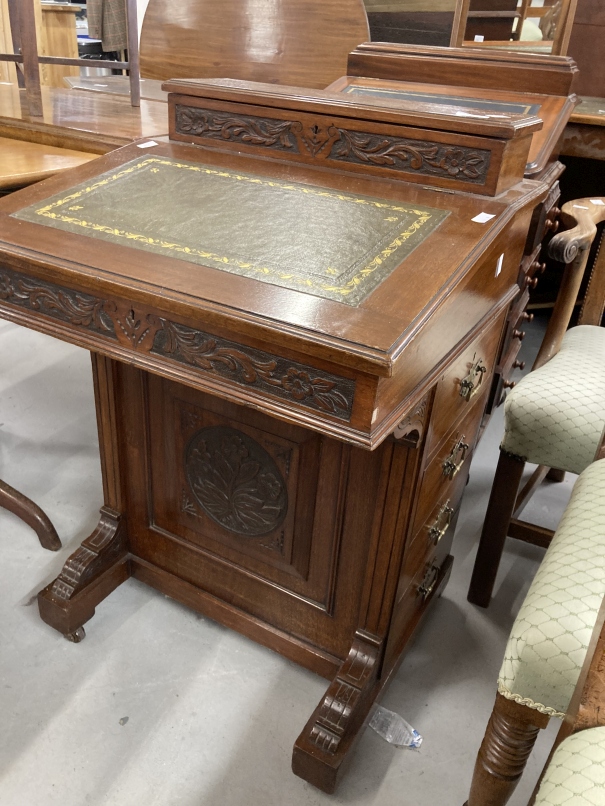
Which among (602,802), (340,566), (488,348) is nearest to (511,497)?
(488,348)

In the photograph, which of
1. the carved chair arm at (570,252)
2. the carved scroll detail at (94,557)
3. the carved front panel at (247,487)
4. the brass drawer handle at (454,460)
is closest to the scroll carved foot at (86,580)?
the carved scroll detail at (94,557)

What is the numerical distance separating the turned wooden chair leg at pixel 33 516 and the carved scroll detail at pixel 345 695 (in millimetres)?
1016

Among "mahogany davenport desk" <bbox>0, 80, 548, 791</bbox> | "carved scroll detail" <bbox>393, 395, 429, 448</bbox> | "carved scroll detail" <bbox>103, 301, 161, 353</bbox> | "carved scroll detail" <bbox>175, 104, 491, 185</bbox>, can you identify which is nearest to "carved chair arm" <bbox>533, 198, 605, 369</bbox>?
"mahogany davenport desk" <bbox>0, 80, 548, 791</bbox>

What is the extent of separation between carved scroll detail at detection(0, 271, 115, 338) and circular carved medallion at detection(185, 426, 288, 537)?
1.47 ft

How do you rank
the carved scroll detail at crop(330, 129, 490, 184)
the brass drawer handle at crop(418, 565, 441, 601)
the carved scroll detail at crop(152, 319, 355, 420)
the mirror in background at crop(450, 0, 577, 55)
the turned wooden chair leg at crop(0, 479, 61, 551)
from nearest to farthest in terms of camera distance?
1. the carved scroll detail at crop(152, 319, 355, 420)
2. the carved scroll detail at crop(330, 129, 490, 184)
3. the brass drawer handle at crop(418, 565, 441, 601)
4. the turned wooden chair leg at crop(0, 479, 61, 551)
5. the mirror in background at crop(450, 0, 577, 55)

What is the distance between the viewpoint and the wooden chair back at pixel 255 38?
9.30 ft

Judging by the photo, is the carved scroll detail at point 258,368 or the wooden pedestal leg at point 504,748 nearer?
the carved scroll detail at point 258,368

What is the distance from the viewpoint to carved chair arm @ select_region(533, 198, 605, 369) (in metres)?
1.56

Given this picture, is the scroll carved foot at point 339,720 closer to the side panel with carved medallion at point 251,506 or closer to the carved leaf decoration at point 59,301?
the side panel with carved medallion at point 251,506

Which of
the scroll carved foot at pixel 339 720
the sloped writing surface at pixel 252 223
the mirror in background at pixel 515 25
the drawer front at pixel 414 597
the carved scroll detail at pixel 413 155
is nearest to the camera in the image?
the sloped writing surface at pixel 252 223

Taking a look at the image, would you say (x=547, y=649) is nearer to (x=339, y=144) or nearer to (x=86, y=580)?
(x=339, y=144)

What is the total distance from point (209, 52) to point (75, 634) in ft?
8.70

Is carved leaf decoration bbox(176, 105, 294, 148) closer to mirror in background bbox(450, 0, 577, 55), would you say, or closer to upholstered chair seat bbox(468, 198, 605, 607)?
upholstered chair seat bbox(468, 198, 605, 607)

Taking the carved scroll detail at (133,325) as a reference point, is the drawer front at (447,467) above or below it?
below
